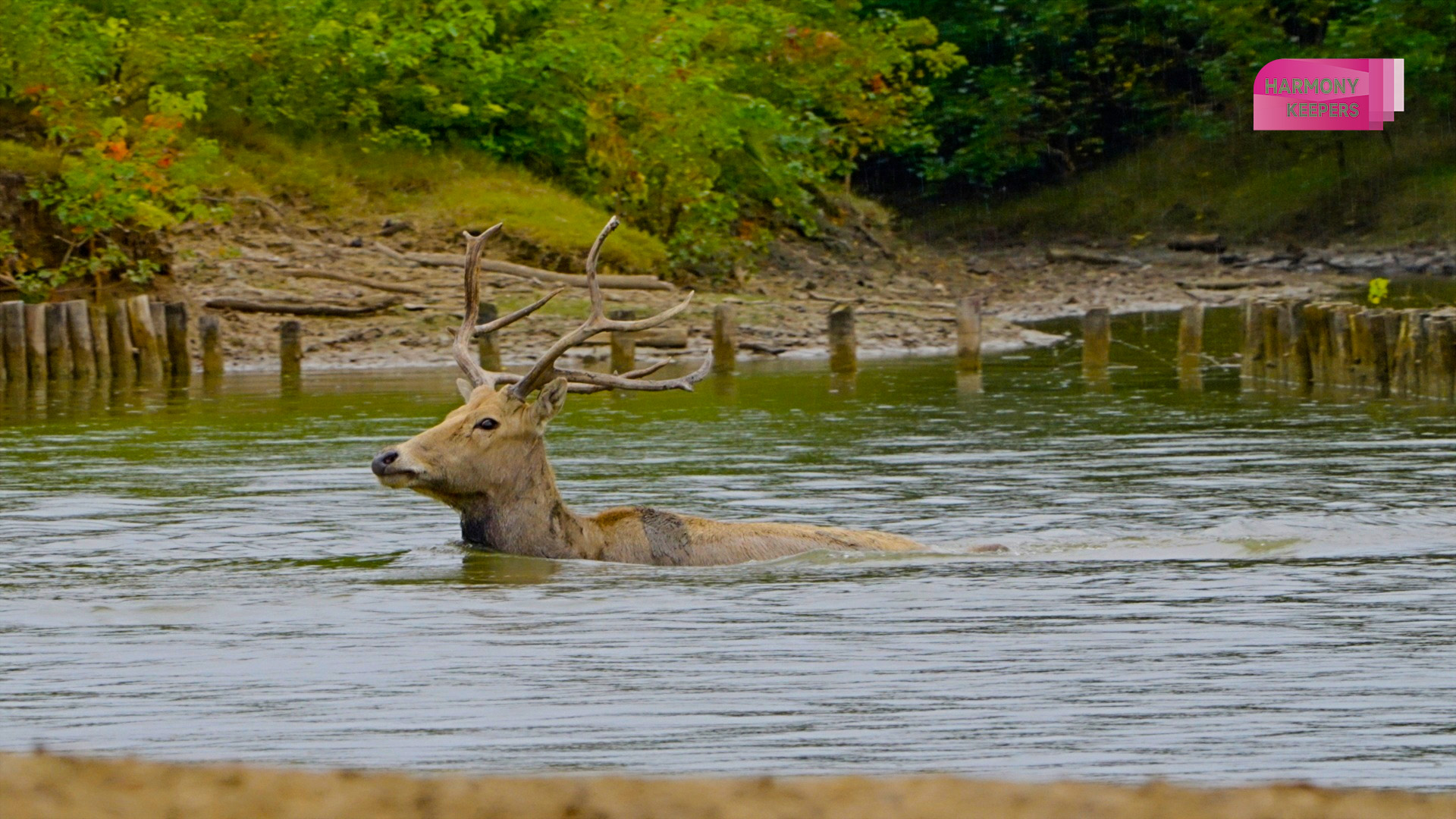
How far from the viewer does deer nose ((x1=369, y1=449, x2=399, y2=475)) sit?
10.7 metres

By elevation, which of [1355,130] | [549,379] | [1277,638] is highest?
[1355,130]

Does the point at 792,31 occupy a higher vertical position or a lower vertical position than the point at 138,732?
higher

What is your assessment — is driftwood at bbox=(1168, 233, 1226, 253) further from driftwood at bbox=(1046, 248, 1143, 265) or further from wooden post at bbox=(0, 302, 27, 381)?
wooden post at bbox=(0, 302, 27, 381)

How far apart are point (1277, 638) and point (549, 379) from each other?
14.0ft

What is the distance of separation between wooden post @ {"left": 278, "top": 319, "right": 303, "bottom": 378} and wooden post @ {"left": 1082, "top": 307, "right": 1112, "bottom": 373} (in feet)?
33.5

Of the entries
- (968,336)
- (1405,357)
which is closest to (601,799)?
(1405,357)

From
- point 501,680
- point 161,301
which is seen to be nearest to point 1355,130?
point 161,301

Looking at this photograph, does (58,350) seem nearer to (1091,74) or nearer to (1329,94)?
(1329,94)

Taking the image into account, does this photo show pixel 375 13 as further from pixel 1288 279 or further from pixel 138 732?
pixel 138 732

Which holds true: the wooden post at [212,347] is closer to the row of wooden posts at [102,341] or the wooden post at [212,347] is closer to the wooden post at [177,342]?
the row of wooden posts at [102,341]

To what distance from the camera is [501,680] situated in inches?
344

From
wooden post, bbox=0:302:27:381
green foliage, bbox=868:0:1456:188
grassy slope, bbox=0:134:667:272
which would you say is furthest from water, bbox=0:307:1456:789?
green foliage, bbox=868:0:1456:188

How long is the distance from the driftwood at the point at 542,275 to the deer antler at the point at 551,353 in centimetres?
1850

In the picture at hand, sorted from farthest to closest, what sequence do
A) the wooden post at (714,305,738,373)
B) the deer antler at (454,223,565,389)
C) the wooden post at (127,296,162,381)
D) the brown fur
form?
the wooden post at (714,305,738,373) < the wooden post at (127,296,162,381) < the deer antler at (454,223,565,389) < the brown fur
